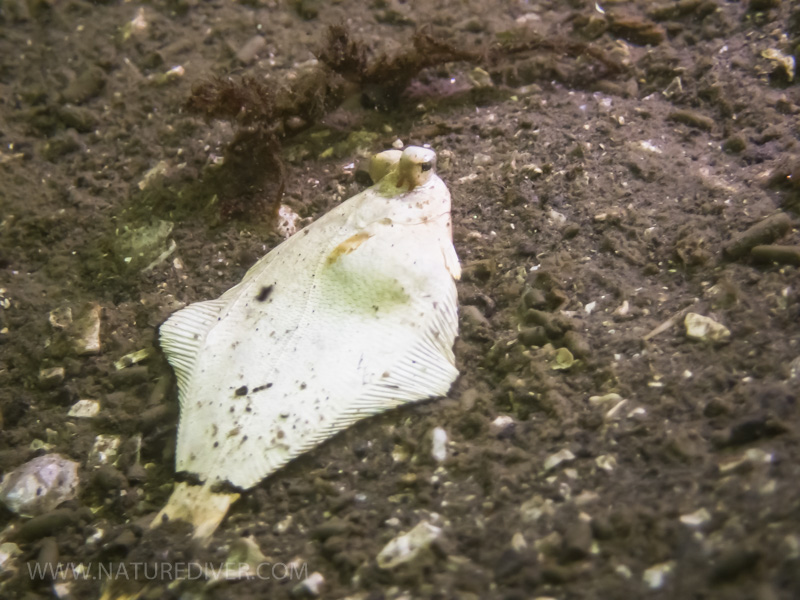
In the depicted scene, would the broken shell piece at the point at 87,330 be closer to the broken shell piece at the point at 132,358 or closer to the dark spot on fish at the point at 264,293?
the broken shell piece at the point at 132,358

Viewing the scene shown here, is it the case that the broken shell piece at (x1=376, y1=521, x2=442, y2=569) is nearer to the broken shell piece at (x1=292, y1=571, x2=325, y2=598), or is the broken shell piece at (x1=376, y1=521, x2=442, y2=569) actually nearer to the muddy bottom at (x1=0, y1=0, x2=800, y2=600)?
the muddy bottom at (x1=0, y1=0, x2=800, y2=600)

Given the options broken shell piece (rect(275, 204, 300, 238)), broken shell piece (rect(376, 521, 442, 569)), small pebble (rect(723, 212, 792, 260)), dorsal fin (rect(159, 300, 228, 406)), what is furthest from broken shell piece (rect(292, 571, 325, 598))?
small pebble (rect(723, 212, 792, 260))

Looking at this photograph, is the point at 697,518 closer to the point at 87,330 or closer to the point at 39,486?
the point at 39,486

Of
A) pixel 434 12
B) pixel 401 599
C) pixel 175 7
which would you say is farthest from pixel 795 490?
pixel 175 7

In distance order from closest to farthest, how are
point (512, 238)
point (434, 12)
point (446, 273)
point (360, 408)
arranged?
point (360, 408) → point (446, 273) → point (512, 238) → point (434, 12)

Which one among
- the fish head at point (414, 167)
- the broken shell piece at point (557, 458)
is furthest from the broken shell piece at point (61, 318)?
the broken shell piece at point (557, 458)

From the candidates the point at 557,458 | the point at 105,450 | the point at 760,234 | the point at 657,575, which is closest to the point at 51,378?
the point at 105,450

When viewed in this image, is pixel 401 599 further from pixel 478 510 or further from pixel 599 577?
pixel 599 577
